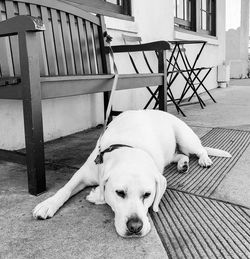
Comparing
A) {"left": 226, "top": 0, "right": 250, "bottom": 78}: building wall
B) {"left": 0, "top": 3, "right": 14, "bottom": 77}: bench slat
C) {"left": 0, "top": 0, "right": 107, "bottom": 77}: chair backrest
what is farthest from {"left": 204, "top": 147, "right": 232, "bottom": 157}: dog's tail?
{"left": 226, "top": 0, "right": 250, "bottom": 78}: building wall

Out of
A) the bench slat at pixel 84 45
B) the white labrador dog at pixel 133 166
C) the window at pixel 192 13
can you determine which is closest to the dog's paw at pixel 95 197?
the white labrador dog at pixel 133 166

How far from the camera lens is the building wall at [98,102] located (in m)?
3.08

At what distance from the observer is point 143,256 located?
140 cm

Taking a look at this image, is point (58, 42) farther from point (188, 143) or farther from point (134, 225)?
point (134, 225)

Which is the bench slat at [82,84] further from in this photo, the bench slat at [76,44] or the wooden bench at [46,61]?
the bench slat at [76,44]

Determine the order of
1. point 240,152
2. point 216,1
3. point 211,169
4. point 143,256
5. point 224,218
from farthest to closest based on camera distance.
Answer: point 216,1 < point 240,152 < point 211,169 < point 224,218 < point 143,256

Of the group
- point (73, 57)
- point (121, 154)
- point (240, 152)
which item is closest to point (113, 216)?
point (121, 154)

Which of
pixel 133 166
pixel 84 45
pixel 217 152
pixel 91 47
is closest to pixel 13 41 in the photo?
pixel 84 45

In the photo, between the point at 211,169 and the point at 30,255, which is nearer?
the point at 30,255

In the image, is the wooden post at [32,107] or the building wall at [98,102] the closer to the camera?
the wooden post at [32,107]

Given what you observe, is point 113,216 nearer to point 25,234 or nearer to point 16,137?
point 25,234

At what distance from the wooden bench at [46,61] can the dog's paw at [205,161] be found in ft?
2.80

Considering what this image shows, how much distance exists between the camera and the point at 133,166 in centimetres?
167

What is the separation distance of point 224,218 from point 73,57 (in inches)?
Result: 79.4
